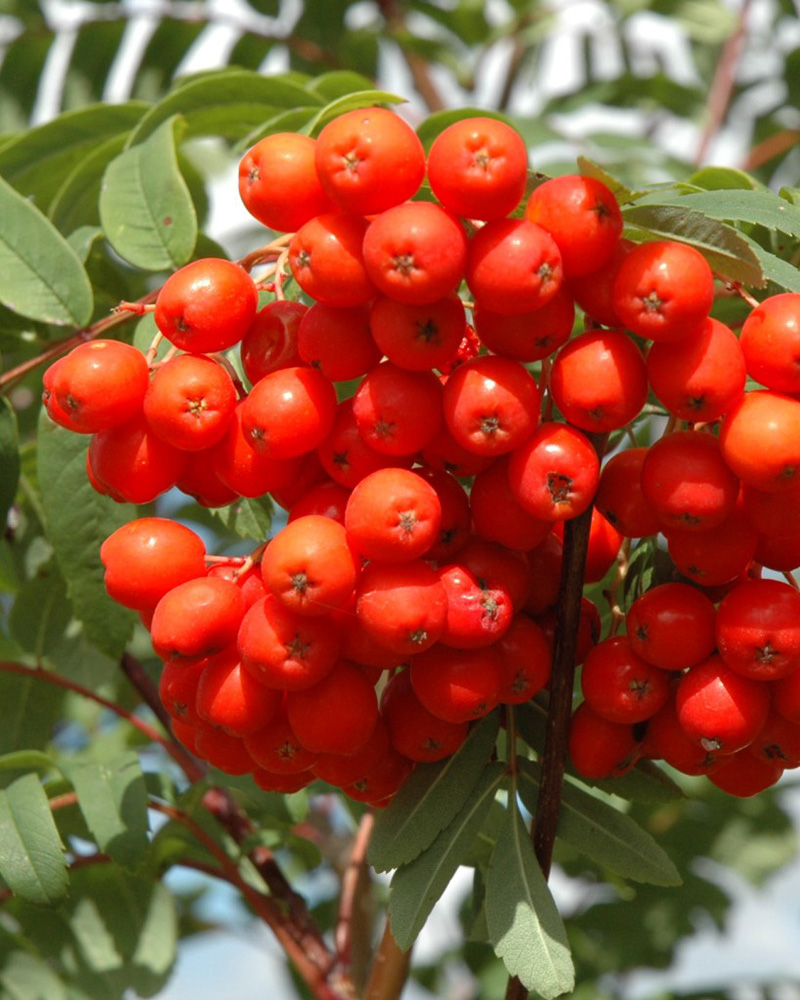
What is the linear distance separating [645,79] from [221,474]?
2.12 m

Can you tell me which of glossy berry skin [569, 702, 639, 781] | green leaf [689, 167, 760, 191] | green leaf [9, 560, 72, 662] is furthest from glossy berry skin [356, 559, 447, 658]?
green leaf [9, 560, 72, 662]

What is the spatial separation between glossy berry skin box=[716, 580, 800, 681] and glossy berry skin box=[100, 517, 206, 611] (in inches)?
18.6

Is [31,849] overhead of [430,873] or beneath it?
beneath

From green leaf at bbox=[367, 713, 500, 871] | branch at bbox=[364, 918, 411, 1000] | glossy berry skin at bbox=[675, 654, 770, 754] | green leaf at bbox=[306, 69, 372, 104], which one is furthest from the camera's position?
green leaf at bbox=[306, 69, 372, 104]

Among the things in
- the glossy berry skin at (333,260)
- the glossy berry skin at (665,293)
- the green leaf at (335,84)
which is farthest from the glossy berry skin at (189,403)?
the green leaf at (335,84)

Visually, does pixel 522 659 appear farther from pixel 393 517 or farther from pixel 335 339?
pixel 335 339

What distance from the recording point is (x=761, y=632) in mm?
1064

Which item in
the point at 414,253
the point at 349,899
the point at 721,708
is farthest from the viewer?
the point at 349,899

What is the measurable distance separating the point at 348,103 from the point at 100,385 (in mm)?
556

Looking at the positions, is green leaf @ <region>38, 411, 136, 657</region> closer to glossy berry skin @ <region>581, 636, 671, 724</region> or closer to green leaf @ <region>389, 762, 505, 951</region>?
green leaf @ <region>389, 762, 505, 951</region>

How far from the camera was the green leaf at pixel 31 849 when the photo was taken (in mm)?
1361

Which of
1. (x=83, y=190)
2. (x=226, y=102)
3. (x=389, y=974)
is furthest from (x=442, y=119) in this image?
(x=389, y=974)

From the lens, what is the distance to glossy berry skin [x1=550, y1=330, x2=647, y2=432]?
104 centimetres

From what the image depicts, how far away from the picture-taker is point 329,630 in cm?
108
